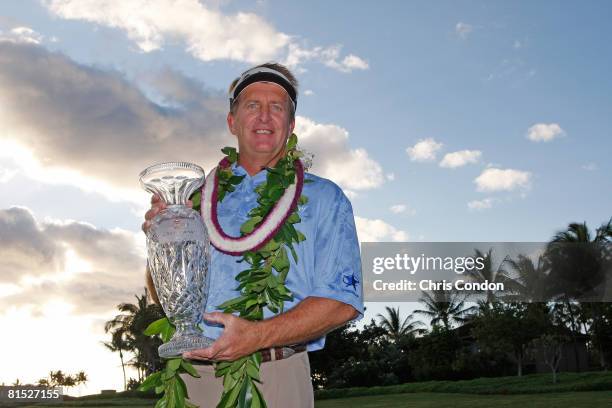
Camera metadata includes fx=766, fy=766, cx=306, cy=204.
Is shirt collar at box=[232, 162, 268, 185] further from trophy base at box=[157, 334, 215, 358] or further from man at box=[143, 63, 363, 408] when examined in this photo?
trophy base at box=[157, 334, 215, 358]

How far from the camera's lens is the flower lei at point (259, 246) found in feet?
11.7

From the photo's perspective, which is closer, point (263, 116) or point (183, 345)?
point (183, 345)

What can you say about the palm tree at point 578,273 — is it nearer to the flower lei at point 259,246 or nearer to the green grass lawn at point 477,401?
the green grass lawn at point 477,401

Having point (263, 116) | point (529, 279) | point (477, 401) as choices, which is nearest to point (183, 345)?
point (263, 116)

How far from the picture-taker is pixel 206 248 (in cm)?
337

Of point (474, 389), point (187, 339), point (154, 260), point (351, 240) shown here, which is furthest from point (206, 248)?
point (474, 389)

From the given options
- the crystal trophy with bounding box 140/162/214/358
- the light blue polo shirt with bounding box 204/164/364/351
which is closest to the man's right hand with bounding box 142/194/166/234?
the crystal trophy with bounding box 140/162/214/358

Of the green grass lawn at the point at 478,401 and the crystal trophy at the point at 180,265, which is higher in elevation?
the crystal trophy at the point at 180,265

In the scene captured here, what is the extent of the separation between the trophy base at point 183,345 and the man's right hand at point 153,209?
1.98 ft

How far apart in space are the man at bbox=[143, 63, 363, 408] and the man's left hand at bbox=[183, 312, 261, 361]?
1.16 ft

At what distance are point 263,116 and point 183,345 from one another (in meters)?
1.40

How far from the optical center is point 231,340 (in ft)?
9.66

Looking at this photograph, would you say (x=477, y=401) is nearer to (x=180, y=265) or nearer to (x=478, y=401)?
(x=478, y=401)

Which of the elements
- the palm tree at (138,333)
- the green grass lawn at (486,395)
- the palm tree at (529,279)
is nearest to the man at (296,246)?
the green grass lawn at (486,395)
